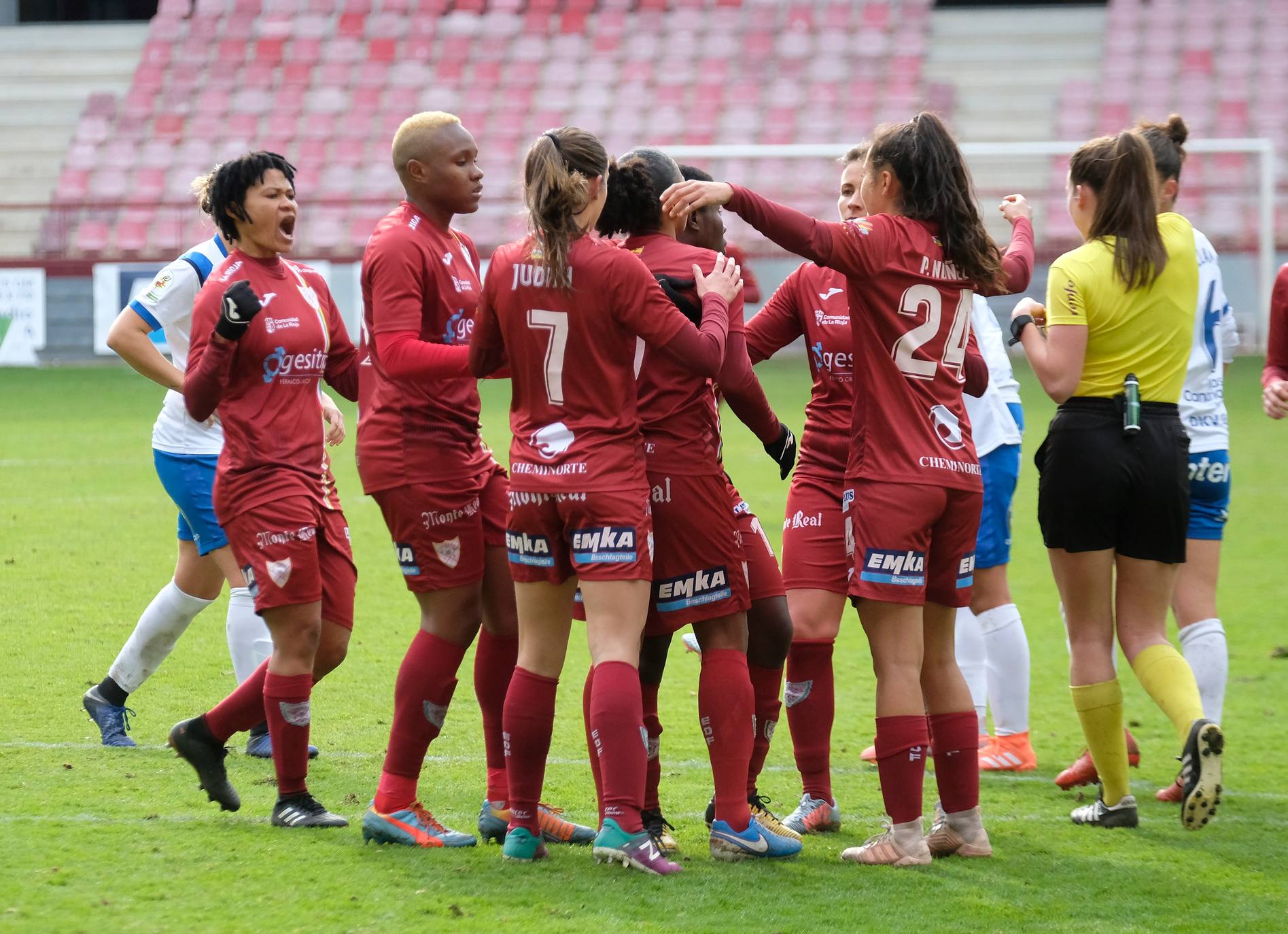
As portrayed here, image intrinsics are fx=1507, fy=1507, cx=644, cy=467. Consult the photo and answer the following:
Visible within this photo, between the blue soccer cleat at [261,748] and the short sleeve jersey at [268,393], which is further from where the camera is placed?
the blue soccer cleat at [261,748]

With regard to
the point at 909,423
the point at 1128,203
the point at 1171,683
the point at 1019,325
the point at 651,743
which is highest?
the point at 1128,203

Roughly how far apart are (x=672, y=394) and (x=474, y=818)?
4.62 feet

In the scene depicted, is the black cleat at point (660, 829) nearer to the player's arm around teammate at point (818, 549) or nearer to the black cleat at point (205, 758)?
the player's arm around teammate at point (818, 549)

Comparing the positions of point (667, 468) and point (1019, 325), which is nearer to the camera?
point (667, 468)

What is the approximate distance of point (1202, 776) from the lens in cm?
385

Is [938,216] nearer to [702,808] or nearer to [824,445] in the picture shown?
[824,445]

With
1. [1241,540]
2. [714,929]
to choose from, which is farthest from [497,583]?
[1241,540]

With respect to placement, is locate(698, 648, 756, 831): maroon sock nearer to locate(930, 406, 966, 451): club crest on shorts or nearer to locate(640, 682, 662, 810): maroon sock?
locate(640, 682, 662, 810): maroon sock

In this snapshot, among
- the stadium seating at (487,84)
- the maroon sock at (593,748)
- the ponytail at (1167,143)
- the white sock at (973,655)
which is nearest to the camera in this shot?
the maroon sock at (593,748)

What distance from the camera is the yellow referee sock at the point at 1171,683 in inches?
165

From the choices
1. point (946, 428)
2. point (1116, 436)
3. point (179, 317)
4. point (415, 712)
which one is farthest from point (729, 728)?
point (179, 317)

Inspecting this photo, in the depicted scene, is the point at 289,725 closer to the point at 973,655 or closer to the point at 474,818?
the point at 474,818

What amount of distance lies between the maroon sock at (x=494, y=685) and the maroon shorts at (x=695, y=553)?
1.88ft

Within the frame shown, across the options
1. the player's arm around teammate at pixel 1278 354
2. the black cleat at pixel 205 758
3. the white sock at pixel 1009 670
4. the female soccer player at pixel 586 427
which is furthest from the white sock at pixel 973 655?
the black cleat at pixel 205 758
